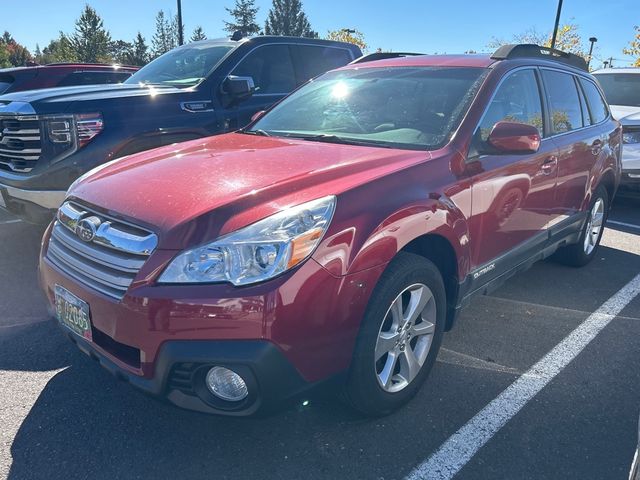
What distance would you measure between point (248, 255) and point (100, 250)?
Answer: 726 millimetres

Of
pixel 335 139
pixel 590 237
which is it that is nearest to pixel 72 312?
pixel 335 139

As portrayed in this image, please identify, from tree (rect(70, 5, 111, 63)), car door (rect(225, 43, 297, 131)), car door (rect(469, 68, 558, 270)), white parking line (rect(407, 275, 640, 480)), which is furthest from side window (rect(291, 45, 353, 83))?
tree (rect(70, 5, 111, 63))

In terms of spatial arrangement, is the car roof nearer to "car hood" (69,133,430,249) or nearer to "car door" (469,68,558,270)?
"car door" (469,68,558,270)

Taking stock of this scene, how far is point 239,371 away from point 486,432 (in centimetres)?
130

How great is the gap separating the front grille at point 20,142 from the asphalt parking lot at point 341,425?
1.37 metres

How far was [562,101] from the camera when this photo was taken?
4.03 metres

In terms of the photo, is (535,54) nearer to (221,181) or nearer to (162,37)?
(221,181)

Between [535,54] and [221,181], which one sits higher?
[535,54]

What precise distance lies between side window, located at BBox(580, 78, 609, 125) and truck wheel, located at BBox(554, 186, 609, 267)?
0.63 m

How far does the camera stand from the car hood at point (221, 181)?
209cm

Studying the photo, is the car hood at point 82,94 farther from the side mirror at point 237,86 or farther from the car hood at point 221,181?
the car hood at point 221,181

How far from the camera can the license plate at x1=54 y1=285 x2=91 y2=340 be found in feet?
7.47

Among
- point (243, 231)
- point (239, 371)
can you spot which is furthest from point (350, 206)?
point (239, 371)

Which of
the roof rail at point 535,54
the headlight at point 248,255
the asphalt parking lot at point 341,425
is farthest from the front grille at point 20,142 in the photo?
the roof rail at point 535,54
